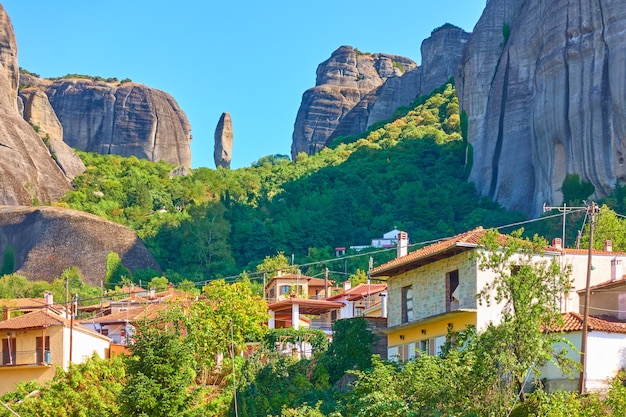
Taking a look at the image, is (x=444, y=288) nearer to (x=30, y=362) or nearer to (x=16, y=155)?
(x=30, y=362)

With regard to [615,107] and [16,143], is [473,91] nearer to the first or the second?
[615,107]

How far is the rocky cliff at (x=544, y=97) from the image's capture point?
75688 mm

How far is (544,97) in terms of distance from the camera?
8275 cm

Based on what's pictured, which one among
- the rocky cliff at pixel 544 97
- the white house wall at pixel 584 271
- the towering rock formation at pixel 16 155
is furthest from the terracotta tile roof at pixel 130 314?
the towering rock formation at pixel 16 155

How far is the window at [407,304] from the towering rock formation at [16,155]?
68.6 m

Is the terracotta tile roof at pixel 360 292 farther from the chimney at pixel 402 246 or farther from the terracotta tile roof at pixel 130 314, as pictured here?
the chimney at pixel 402 246

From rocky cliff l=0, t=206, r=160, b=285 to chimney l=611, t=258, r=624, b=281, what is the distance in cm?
5739

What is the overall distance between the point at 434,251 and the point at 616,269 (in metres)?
6.21

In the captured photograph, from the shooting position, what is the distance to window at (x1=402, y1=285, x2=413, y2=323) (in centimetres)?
4222

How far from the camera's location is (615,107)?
245 feet

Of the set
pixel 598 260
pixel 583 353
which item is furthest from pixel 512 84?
pixel 583 353

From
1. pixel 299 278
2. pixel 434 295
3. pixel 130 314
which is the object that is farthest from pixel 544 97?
pixel 434 295

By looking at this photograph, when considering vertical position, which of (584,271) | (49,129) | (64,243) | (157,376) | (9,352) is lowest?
(157,376)

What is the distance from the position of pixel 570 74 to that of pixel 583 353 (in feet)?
159
